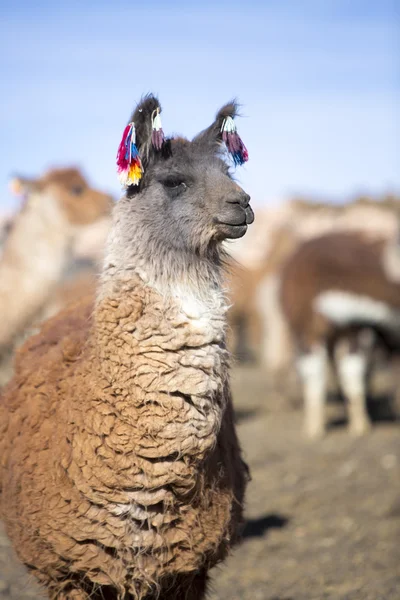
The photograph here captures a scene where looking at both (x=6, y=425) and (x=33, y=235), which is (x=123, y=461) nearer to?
(x=6, y=425)

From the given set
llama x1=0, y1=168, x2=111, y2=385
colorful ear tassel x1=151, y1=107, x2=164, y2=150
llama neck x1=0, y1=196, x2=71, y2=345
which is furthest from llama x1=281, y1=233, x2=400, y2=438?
colorful ear tassel x1=151, y1=107, x2=164, y2=150

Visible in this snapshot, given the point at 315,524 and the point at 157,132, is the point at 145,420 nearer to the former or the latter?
the point at 157,132

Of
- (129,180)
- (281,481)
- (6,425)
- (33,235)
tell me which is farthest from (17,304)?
(129,180)

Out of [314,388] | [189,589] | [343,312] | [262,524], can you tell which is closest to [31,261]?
[262,524]

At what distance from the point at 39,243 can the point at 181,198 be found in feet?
14.9

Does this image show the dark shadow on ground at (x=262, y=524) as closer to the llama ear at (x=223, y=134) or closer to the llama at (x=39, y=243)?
the llama at (x=39, y=243)

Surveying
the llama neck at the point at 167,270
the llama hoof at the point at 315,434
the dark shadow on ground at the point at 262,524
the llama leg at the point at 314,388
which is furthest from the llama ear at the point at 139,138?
the llama hoof at the point at 315,434

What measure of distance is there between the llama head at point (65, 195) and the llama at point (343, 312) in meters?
2.67

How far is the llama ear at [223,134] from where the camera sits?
3391 millimetres

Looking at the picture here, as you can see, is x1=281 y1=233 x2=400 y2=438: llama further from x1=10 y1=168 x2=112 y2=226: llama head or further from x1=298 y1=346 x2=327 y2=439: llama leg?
x1=10 y1=168 x2=112 y2=226: llama head

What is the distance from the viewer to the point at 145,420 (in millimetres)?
2902

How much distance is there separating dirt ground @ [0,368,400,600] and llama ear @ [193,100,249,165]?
201 cm

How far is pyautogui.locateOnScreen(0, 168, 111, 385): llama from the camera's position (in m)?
6.95

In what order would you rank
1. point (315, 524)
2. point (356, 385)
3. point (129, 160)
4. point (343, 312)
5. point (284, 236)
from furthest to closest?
point (284, 236)
point (356, 385)
point (343, 312)
point (315, 524)
point (129, 160)
